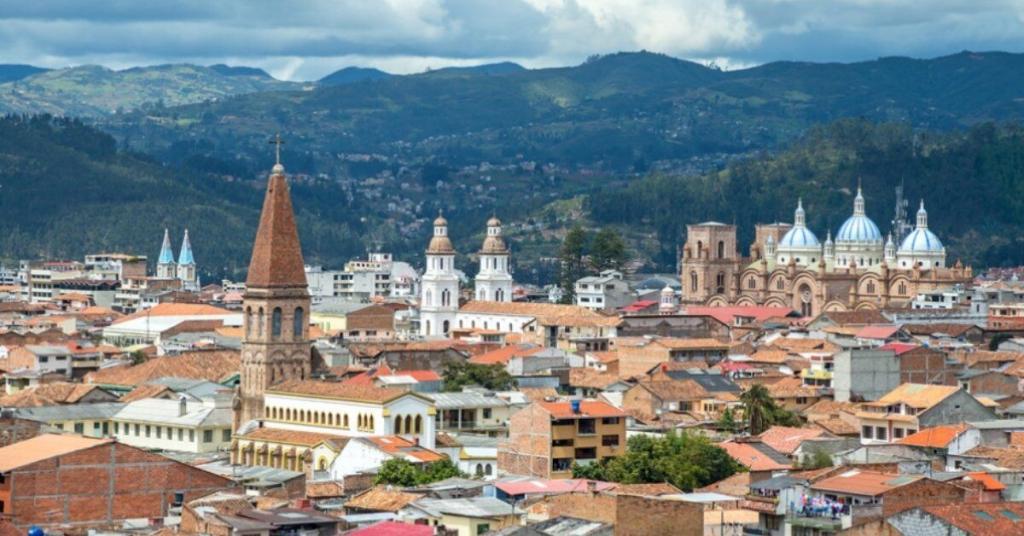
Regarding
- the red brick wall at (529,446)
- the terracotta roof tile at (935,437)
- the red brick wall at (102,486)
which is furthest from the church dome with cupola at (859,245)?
the red brick wall at (102,486)

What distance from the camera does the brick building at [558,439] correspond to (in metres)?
76.2

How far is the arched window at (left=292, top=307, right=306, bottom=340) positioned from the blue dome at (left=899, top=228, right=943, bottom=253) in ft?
289

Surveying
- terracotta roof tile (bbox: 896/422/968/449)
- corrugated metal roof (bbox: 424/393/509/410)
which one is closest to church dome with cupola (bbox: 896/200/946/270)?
corrugated metal roof (bbox: 424/393/509/410)

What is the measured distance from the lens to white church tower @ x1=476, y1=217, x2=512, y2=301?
541ft

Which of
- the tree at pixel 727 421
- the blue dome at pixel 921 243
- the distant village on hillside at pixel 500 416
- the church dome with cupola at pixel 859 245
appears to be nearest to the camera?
the distant village on hillside at pixel 500 416

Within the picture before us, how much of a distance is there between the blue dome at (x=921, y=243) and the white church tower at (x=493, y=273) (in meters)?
29.3

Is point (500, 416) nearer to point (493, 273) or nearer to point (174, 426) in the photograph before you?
point (174, 426)

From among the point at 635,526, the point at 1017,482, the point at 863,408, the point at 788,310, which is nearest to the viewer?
the point at 635,526

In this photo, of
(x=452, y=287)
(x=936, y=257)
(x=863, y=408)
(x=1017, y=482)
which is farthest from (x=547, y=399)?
(x=936, y=257)

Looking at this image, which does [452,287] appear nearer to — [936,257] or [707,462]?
[936,257]

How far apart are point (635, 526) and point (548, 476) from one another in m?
19.3

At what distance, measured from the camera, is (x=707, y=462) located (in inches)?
2827

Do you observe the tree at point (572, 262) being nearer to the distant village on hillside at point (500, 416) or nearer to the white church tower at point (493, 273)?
the white church tower at point (493, 273)

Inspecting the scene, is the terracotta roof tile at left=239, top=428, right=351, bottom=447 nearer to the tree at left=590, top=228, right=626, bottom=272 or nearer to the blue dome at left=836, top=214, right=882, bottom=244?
the blue dome at left=836, top=214, right=882, bottom=244
